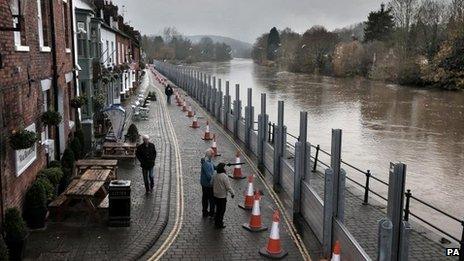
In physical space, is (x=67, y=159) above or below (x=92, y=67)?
below

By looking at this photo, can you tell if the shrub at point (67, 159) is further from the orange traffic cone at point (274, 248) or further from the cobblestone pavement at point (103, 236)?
the orange traffic cone at point (274, 248)

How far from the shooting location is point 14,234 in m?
8.14

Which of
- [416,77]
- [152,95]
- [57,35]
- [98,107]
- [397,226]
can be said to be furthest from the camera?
[416,77]

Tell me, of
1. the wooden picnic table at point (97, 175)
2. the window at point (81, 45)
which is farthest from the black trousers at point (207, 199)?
the window at point (81, 45)

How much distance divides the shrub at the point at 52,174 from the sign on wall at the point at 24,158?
419mm

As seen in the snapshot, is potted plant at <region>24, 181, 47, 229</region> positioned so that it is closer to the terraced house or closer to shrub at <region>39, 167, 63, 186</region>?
shrub at <region>39, 167, 63, 186</region>

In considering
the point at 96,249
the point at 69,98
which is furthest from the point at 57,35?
the point at 96,249

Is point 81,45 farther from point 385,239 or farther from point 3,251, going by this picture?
point 385,239

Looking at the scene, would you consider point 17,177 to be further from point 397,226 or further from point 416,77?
point 416,77

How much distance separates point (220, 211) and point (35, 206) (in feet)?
12.2

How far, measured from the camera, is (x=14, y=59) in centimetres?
940

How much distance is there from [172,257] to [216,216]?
5.55 feet

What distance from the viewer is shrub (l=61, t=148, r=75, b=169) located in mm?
13442

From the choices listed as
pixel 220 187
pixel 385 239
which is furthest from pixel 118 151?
pixel 385 239
